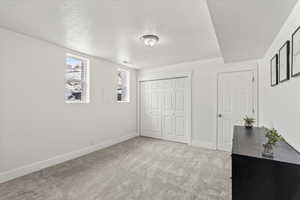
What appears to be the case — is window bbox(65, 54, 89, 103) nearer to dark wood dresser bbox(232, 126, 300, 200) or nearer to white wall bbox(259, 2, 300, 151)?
dark wood dresser bbox(232, 126, 300, 200)

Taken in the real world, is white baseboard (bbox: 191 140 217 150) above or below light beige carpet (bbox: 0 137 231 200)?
above

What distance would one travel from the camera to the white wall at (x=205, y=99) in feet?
12.6

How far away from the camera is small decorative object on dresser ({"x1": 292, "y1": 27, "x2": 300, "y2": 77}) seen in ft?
4.27

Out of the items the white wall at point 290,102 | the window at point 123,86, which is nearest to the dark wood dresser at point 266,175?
the white wall at point 290,102

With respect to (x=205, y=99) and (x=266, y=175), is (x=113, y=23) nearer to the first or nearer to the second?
(x=266, y=175)

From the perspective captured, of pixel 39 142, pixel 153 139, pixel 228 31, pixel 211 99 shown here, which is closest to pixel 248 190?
pixel 228 31

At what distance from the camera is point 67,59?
327cm

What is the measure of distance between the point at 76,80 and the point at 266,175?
144 inches

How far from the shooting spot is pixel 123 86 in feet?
16.0

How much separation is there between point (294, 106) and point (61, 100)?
363 cm

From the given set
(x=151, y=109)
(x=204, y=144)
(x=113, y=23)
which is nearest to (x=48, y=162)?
(x=113, y=23)

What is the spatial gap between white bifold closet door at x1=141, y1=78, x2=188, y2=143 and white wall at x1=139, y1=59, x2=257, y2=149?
0.35 m

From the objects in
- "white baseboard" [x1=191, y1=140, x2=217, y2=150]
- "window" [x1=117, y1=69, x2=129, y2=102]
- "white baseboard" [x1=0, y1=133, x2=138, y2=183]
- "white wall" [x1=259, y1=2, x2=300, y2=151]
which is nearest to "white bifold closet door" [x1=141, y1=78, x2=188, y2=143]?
"white baseboard" [x1=191, y1=140, x2=217, y2=150]

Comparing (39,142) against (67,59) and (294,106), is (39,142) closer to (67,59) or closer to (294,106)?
(67,59)
